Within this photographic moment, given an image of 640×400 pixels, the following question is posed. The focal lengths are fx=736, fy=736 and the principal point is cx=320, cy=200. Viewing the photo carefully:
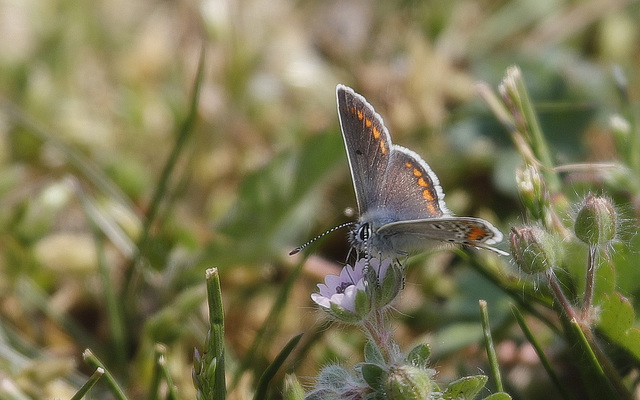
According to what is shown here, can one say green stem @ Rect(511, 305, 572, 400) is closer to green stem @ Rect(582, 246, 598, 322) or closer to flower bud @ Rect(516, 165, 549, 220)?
green stem @ Rect(582, 246, 598, 322)

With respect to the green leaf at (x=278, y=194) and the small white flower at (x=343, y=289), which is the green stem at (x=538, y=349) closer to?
the small white flower at (x=343, y=289)

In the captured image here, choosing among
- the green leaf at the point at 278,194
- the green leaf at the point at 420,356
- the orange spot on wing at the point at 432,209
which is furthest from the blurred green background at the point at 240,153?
the green leaf at the point at 420,356

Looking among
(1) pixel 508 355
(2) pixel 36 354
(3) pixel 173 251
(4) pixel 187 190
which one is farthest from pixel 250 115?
A: (1) pixel 508 355

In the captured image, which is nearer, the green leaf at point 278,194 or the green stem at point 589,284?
the green stem at point 589,284

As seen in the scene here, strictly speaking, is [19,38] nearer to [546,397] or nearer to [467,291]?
[467,291]

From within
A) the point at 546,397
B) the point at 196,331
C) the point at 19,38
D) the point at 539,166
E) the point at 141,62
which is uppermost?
the point at 19,38

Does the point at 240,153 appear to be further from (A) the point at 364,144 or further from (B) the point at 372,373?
(B) the point at 372,373

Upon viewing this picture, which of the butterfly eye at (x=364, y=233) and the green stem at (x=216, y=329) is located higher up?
the green stem at (x=216, y=329)
